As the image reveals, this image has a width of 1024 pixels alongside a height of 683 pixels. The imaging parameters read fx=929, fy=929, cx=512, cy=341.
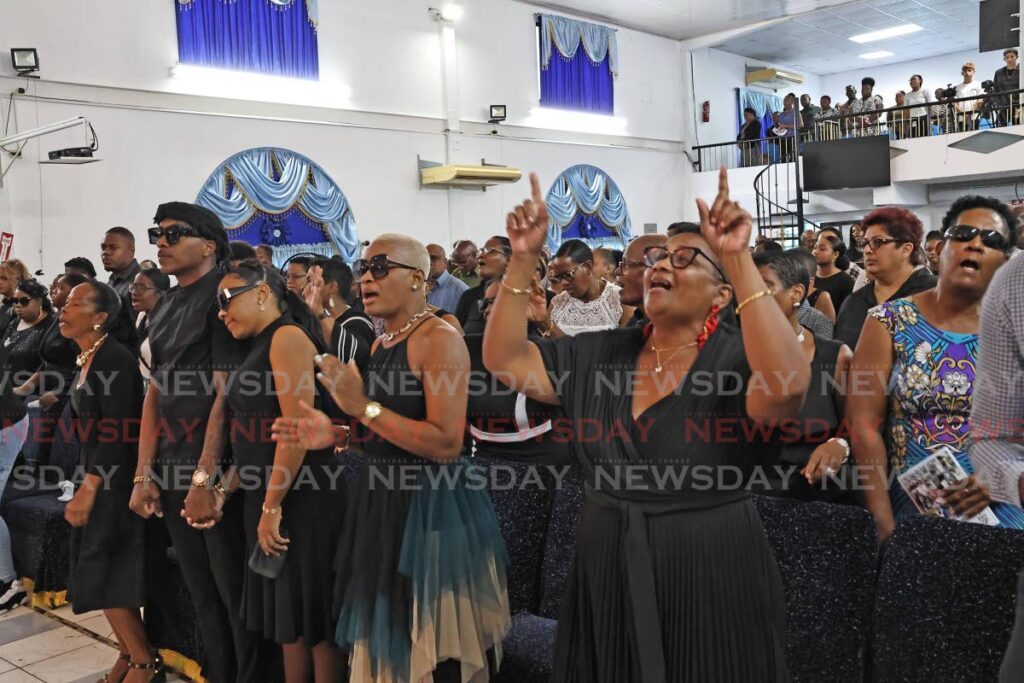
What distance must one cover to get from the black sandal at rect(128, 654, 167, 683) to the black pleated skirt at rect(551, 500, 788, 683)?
2.23 metres

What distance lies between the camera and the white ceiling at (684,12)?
15755 mm

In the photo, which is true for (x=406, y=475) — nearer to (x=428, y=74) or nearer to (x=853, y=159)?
(x=428, y=74)

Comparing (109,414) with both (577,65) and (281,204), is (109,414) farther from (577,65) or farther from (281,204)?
(577,65)

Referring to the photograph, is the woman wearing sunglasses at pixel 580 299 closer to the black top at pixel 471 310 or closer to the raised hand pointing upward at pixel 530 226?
the black top at pixel 471 310

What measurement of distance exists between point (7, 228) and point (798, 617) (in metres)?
9.08

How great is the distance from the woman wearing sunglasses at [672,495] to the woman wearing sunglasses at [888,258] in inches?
89.9

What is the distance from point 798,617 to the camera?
236 centimetres

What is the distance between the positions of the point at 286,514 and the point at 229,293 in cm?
67

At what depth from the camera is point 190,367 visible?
2969 mm

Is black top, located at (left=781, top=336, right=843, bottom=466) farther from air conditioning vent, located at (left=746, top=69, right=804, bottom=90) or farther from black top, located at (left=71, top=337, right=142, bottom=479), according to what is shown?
air conditioning vent, located at (left=746, top=69, right=804, bottom=90)

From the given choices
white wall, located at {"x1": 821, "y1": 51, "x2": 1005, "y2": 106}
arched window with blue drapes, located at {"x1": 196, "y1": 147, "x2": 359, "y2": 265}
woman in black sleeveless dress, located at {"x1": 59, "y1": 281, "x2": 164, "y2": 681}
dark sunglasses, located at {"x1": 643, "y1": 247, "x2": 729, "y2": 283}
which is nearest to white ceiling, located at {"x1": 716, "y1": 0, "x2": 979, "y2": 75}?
white wall, located at {"x1": 821, "y1": 51, "x2": 1005, "y2": 106}

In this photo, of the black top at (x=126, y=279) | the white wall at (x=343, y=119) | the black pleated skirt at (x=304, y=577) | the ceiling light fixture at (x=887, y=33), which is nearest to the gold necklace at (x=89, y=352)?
the black pleated skirt at (x=304, y=577)

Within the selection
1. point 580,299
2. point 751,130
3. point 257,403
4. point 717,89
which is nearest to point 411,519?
point 257,403

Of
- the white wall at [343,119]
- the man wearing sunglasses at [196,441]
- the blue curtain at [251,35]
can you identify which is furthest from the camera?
the blue curtain at [251,35]
